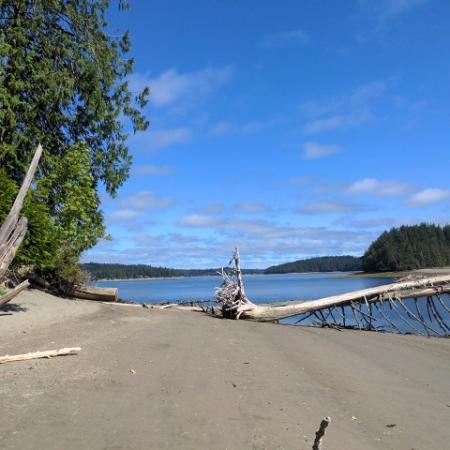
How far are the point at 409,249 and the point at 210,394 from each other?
12475cm

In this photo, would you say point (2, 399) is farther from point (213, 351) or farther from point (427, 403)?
point (427, 403)

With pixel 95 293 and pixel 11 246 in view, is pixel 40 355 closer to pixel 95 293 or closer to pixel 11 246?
pixel 11 246

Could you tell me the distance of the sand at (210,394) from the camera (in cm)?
481

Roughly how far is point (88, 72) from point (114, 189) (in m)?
4.76

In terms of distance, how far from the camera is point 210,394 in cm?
620

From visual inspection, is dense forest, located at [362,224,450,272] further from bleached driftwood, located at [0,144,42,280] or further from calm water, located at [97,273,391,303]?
bleached driftwood, located at [0,144,42,280]

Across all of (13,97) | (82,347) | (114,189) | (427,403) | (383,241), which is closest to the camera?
(427,403)

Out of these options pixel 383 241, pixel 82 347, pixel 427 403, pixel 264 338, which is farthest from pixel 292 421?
pixel 383 241

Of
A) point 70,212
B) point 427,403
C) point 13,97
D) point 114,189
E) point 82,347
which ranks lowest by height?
point 427,403

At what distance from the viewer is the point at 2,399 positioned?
18.7ft

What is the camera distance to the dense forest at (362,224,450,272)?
4739 inches

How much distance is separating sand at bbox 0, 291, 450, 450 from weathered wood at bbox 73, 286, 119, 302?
7.57m

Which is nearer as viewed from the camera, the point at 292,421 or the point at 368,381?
the point at 292,421

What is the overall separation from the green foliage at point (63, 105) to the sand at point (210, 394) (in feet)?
24.4
